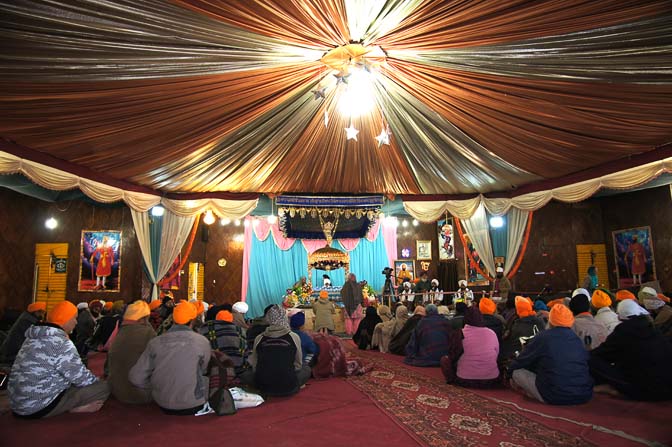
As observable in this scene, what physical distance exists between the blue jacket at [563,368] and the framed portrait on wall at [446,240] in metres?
10.5

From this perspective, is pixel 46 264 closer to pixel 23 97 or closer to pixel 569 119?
pixel 23 97

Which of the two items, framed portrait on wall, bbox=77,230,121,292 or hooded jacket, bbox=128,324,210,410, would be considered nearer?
hooded jacket, bbox=128,324,210,410

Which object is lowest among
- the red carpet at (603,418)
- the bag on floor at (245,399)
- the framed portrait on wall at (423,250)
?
the red carpet at (603,418)

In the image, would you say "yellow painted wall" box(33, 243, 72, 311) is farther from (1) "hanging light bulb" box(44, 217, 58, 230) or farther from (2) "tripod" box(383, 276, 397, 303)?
(2) "tripod" box(383, 276, 397, 303)

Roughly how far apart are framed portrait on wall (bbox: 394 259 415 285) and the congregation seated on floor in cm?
868

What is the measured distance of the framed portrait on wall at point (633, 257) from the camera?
37.2 feet

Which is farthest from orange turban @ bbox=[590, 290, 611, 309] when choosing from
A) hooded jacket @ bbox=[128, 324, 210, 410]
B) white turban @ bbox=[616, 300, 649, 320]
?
hooded jacket @ bbox=[128, 324, 210, 410]

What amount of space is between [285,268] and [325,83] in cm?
1006

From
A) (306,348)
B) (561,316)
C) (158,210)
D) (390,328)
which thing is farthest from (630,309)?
(158,210)

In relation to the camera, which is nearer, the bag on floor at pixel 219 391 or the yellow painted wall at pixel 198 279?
the bag on floor at pixel 219 391

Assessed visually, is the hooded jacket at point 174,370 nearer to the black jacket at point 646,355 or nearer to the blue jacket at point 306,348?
the blue jacket at point 306,348

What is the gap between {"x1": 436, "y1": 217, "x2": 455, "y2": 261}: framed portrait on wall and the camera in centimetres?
1454

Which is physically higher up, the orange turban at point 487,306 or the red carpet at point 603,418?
the orange turban at point 487,306

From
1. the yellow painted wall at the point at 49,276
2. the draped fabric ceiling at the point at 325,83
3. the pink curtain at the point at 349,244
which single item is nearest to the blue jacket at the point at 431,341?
the draped fabric ceiling at the point at 325,83
